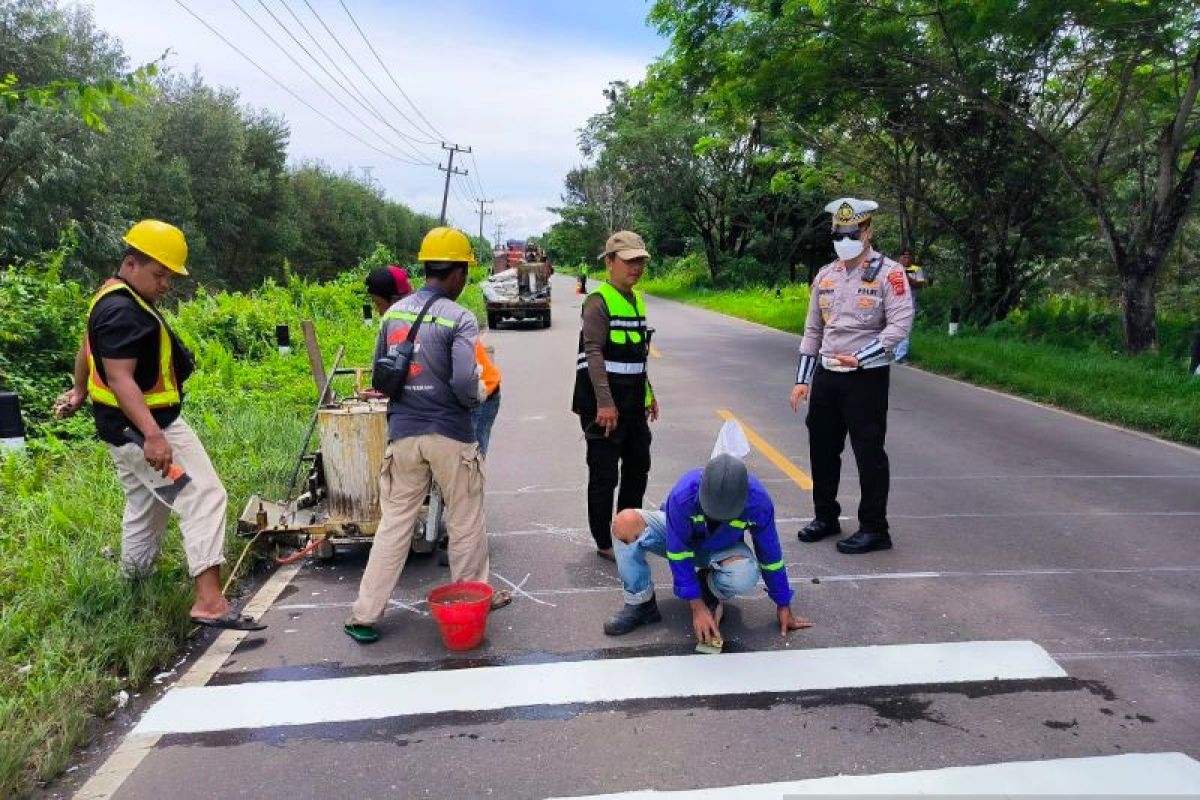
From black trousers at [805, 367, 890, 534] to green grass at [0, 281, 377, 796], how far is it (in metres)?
3.53

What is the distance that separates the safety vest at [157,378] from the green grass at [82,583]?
36.9 inches

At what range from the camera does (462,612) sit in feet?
12.1

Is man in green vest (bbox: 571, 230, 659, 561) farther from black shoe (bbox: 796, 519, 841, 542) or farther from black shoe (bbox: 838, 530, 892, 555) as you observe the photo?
black shoe (bbox: 838, 530, 892, 555)

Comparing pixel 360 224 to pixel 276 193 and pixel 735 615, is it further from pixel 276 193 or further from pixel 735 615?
pixel 735 615

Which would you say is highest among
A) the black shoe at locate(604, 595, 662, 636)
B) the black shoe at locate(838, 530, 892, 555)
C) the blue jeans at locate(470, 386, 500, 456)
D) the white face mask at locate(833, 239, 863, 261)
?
the white face mask at locate(833, 239, 863, 261)

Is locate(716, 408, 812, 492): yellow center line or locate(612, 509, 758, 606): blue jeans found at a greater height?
locate(612, 509, 758, 606): blue jeans

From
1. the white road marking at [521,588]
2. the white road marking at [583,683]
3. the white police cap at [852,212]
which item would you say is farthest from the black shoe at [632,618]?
the white police cap at [852,212]

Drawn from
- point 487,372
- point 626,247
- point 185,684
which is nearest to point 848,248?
point 626,247

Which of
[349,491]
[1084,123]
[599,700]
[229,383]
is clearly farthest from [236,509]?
[1084,123]

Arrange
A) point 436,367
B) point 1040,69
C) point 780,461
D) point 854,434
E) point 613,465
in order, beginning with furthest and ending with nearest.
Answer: point 1040,69 < point 780,461 < point 854,434 < point 613,465 < point 436,367

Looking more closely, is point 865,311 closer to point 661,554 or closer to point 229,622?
point 661,554

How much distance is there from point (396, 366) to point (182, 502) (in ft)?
3.91

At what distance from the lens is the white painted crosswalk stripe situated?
2682 mm

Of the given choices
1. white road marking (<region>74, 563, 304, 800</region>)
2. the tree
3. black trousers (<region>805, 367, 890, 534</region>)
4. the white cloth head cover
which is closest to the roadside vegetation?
white road marking (<region>74, 563, 304, 800</region>)
